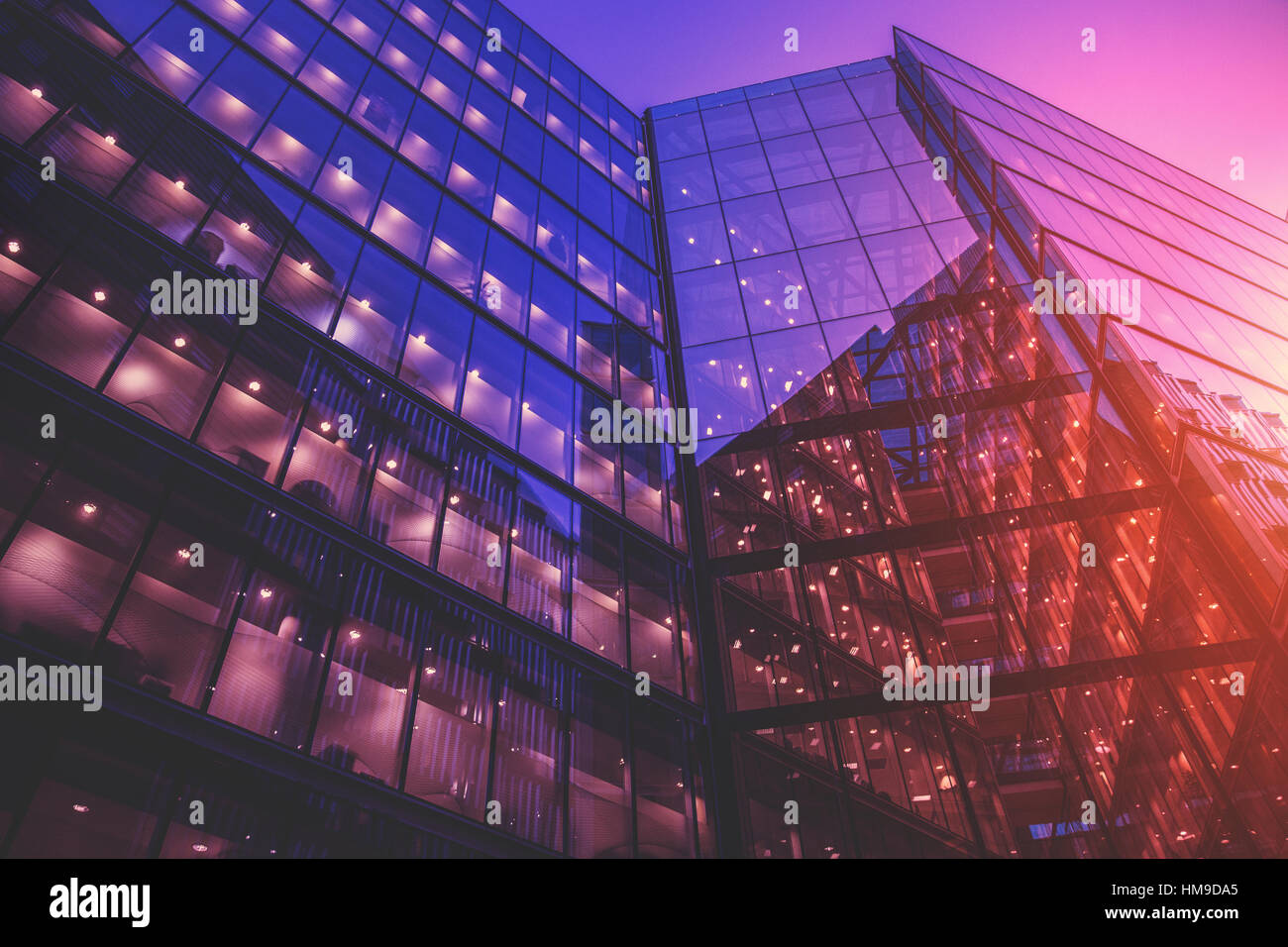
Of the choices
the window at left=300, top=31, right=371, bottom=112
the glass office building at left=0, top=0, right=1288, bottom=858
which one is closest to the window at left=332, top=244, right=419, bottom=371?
the glass office building at left=0, top=0, right=1288, bottom=858

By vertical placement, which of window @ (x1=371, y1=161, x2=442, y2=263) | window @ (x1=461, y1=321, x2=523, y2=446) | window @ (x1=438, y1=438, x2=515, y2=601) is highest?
window @ (x1=371, y1=161, x2=442, y2=263)

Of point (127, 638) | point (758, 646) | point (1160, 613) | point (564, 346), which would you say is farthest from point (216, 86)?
point (1160, 613)

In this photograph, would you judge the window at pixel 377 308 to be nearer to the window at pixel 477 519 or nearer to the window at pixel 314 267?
the window at pixel 314 267

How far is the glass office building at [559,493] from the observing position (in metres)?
10.0

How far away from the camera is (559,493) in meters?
16.2

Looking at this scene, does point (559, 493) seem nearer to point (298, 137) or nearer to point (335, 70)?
point (298, 137)

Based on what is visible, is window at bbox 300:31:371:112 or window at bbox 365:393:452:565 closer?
window at bbox 365:393:452:565

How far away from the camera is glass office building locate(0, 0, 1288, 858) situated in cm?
1003

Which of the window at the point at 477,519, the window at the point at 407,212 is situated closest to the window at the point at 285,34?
the window at the point at 407,212

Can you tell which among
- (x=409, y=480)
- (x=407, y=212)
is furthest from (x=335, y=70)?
(x=409, y=480)

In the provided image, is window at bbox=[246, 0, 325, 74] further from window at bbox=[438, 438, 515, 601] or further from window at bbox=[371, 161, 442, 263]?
window at bbox=[438, 438, 515, 601]

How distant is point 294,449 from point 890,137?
21.6 m
